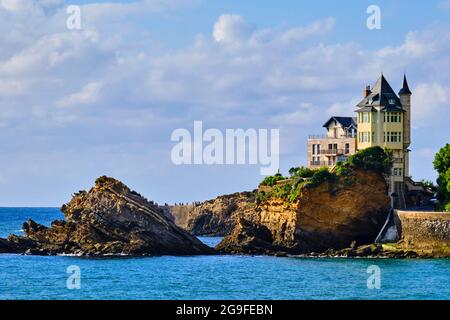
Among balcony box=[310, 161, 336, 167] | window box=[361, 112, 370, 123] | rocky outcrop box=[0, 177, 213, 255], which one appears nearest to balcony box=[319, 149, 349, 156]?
balcony box=[310, 161, 336, 167]

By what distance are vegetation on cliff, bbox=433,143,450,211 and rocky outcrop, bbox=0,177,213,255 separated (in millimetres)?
20857

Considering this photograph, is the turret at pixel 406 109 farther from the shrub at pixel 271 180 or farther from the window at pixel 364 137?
the shrub at pixel 271 180

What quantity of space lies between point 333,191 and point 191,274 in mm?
19932

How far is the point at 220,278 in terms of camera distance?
79.0 m

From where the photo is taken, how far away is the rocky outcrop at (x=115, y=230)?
96.4 metres

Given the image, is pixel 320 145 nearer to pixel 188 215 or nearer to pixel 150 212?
pixel 150 212

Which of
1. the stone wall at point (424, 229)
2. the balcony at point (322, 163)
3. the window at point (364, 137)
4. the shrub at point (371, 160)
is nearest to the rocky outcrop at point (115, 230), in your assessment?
the shrub at point (371, 160)

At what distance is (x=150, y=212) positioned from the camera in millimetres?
97250

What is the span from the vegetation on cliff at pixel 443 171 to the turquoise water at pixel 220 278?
1030 cm

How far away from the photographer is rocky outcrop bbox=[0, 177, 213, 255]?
3794 inches

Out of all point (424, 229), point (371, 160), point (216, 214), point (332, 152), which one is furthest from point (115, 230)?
point (216, 214)

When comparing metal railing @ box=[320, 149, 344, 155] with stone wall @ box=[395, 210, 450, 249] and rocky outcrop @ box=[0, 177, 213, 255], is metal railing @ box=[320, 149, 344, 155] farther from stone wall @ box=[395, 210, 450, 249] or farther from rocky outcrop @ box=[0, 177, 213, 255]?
rocky outcrop @ box=[0, 177, 213, 255]

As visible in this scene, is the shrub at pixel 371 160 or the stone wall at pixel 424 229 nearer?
the stone wall at pixel 424 229
